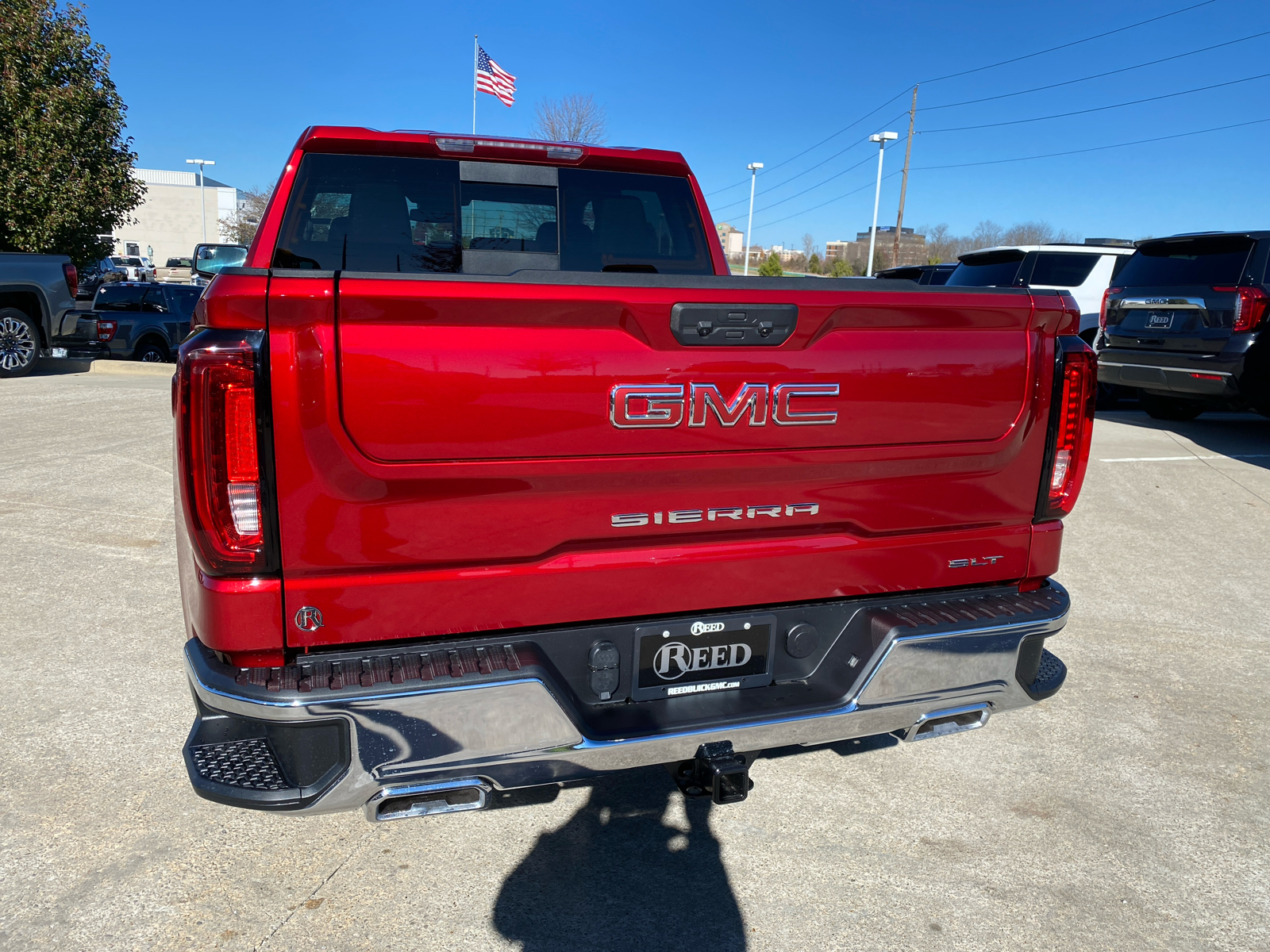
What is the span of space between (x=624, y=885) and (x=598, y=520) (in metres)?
1.11

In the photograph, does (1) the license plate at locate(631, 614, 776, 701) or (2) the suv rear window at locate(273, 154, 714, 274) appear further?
(2) the suv rear window at locate(273, 154, 714, 274)

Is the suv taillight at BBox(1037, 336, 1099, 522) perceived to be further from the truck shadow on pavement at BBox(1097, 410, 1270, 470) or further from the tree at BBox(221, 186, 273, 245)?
the tree at BBox(221, 186, 273, 245)

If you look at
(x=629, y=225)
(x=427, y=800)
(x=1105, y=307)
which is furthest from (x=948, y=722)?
(x=1105, y=307)

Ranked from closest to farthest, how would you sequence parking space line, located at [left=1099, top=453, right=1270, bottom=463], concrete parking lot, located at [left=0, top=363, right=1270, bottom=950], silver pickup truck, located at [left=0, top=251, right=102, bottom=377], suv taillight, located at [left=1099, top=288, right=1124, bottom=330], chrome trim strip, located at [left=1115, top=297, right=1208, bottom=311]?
concrete parking lot, located at [left=0, top=363, right=1270, bottom=950]
parking space line, located at [left=1099, top=453, right=1270, bottom=463]
chrome trim strip, located at [left=1115, top=297, right=1208, bottom=311]
suv taillight, located at [left=1099, top=288, right=1124, bottom=330]
silver pickup truck, located at [left=0, top=251, right=102, bottom=377]

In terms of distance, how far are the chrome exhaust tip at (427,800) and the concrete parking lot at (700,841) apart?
43cm

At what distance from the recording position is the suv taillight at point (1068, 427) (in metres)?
2.51

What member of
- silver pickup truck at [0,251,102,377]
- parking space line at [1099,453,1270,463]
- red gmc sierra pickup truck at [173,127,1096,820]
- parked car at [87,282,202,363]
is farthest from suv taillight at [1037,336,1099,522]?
parked car at [87,282,202,363]

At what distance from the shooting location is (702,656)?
2.36 meters

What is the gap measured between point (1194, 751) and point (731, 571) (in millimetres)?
2267

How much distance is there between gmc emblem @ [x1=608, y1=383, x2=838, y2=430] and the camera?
2053 mm

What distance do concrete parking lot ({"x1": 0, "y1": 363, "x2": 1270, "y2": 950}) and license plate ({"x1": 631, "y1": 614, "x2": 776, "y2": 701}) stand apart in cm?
61

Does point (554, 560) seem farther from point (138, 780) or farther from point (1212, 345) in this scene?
point (1212, 345)

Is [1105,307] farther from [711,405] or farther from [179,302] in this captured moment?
[179,302]

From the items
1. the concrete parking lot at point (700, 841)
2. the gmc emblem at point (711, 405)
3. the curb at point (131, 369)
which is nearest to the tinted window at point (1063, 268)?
the concrete parking lot at point (700, 841)
